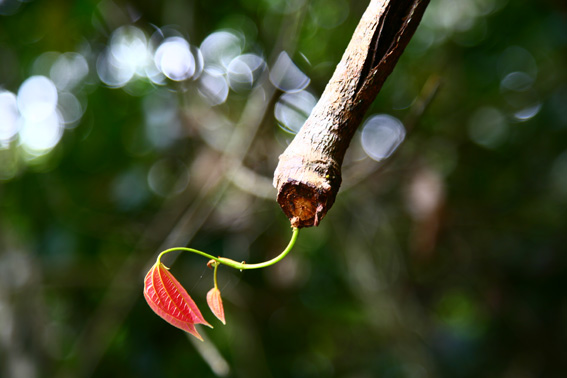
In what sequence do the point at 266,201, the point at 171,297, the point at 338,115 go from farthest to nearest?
the point at 266,201 < the point at 171,297 < the point at 338,115

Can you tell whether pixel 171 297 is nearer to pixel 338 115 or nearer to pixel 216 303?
pixel 216 303

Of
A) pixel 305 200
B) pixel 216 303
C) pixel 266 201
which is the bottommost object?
pixel 266 201

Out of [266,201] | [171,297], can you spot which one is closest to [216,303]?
[171,297]

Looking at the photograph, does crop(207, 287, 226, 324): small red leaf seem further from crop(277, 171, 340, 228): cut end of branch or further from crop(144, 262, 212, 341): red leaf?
crop(277, 171, 340, 228): cut end of branch

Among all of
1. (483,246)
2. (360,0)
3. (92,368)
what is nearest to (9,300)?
(92,368)

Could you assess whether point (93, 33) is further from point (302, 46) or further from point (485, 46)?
point (485, 46)

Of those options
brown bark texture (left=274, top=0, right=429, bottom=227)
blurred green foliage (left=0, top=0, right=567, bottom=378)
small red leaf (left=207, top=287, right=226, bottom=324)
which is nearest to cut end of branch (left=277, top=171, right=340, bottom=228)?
brown bark texture (left=274, top=0, right=429, bottom=227)

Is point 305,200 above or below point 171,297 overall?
above
